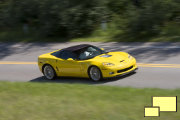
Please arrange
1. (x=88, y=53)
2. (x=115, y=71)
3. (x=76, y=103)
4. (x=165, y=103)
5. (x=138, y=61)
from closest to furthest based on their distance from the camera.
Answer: (x=165, y=103) → (x=76, y=103) → (x=115, y=71) → (x=88, y=53) → (x=138, y=61)

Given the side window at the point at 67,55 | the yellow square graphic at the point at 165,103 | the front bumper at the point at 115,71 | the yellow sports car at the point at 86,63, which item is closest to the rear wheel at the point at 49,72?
the yellow sports car at the point at 86,63

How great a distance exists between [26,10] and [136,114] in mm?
20422

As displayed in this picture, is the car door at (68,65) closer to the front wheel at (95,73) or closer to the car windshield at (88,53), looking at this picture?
the car windshield at (88,53)

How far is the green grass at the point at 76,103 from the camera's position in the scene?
21.6 feet

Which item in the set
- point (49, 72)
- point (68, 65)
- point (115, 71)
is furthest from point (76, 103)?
point (49, 72)

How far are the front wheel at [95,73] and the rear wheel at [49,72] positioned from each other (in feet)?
6.10

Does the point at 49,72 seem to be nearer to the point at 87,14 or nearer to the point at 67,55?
the point at 67,55

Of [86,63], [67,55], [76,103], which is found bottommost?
[76,103]

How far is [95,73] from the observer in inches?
444

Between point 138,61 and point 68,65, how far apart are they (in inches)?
143

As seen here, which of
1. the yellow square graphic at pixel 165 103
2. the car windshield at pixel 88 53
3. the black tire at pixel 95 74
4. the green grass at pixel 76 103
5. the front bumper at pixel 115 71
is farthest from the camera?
the car windshield at pixel 88 53

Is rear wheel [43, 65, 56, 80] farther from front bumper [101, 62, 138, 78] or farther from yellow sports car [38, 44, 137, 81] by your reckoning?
front bumper [101, 62, 138, 78]

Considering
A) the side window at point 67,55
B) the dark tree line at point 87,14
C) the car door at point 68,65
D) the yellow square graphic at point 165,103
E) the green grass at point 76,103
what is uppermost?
the dark tree line at point 87,14

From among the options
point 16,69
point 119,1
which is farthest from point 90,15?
point 16,69
